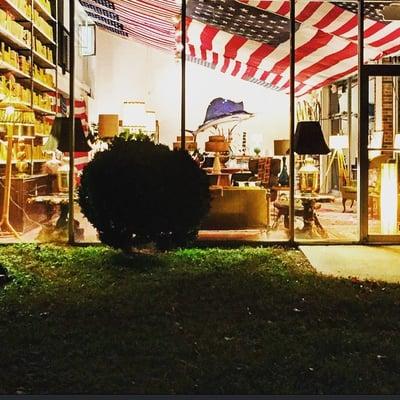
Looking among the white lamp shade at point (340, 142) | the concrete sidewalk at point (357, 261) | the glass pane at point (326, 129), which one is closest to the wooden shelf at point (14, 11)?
the glass pane at point (326, 129)

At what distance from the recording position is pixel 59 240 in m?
8.56

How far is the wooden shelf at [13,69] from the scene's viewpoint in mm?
8672

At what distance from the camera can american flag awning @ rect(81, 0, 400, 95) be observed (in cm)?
903

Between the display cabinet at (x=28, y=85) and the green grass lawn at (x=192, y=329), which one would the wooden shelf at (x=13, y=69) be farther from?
the green grass lawn at (x=192, y=329)

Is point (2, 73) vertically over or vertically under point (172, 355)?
over

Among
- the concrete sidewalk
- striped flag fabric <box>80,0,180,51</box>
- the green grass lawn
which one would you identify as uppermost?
striped flag fabric <box>80,0,180,51</box>

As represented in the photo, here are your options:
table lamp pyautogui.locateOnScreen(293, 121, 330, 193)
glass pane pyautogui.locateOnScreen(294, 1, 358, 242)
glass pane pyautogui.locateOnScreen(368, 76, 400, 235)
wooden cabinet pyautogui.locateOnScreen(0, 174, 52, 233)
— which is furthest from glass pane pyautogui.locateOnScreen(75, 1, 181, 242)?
glass pane pyautogui.locateOnScreen(368, 76, 400, 235)

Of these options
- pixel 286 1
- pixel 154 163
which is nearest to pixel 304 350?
pixel 154 163

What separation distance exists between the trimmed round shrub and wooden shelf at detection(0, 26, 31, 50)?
8.59ft

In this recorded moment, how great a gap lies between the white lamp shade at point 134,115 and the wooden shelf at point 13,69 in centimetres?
141

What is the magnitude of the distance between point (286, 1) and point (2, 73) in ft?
11.8

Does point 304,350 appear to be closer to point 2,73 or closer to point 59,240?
point 59,240

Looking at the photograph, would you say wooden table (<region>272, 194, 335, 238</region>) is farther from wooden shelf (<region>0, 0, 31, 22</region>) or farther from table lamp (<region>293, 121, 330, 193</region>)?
wooden shelf (<region>0, 0, 31, 22</region>)

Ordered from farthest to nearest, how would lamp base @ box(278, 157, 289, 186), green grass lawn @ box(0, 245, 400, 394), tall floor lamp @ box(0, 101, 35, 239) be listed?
lamp base @ box(278, 157, 289, 186) → tall floor lamp @ box(0, 101, 35, 239) → green grass lawn @ box(0, 245, 400, 394)
